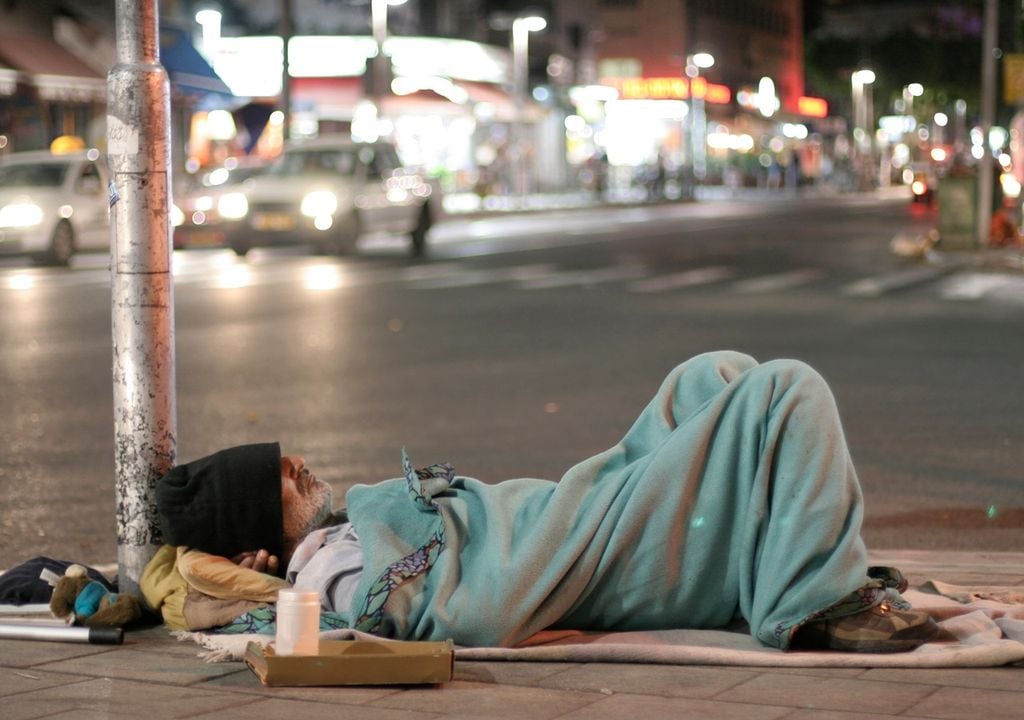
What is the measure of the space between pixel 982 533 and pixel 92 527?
373cm

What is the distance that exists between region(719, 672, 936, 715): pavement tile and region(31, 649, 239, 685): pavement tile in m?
1.36

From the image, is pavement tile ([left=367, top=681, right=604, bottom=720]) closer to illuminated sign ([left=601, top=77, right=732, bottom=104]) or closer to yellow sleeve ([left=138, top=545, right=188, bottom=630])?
yellow sleeve ([left=138, top=545, right=188, bottom=630])

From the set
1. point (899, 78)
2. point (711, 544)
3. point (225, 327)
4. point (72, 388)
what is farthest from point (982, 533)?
point (899, 78)

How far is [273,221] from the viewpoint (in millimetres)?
27656

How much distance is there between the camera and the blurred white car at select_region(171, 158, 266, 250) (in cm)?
2898

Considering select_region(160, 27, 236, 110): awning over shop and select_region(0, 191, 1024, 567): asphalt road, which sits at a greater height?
select_region(160, 27, 236, 110): awning over shop

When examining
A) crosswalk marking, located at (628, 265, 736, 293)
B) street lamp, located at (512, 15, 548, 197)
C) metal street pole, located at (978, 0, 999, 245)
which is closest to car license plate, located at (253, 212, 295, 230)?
crosswalk marking, located at (628, 265, 736, 293)

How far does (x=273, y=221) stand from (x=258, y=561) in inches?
902

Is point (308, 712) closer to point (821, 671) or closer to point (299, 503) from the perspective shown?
point (299, 503)

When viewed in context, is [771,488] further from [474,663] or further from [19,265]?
[19,265]

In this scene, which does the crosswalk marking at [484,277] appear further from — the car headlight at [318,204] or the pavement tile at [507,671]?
the pavement tile at [507,671]

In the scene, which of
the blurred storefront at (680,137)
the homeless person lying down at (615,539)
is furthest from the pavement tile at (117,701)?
the blurred storefront at (680,137)

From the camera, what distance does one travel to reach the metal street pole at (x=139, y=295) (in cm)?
536

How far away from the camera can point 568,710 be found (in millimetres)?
4164
